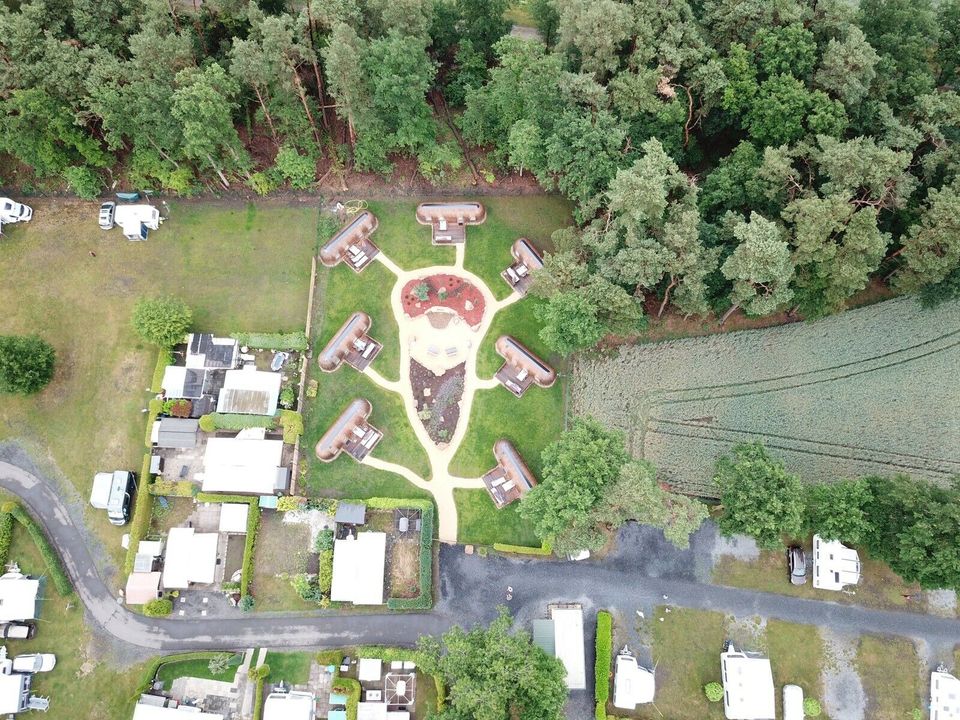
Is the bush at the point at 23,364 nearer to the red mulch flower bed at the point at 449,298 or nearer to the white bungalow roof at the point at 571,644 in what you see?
the red mulch flower bed at the point at 449,298

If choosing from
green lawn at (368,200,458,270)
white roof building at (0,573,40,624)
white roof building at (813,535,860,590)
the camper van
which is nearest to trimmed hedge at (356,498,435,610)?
the camper van

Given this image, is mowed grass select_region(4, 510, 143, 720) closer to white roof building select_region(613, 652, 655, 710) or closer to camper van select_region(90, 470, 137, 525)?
camper van select_region(90, 470, 137, 525)

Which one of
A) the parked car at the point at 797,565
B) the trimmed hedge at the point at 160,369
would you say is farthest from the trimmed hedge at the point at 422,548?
the parked car at the point at 797,565

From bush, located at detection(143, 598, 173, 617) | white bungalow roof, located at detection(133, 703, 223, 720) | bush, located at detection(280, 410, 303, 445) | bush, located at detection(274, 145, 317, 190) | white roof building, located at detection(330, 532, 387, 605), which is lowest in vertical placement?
white bungalow roof, located at detection(133, 703, 223, 720)

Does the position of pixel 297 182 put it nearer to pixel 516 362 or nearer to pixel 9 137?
pixel 9 137

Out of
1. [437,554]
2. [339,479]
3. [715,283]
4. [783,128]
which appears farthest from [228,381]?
[783,128]

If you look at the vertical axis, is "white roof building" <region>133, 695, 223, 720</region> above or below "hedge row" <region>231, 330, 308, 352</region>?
below
